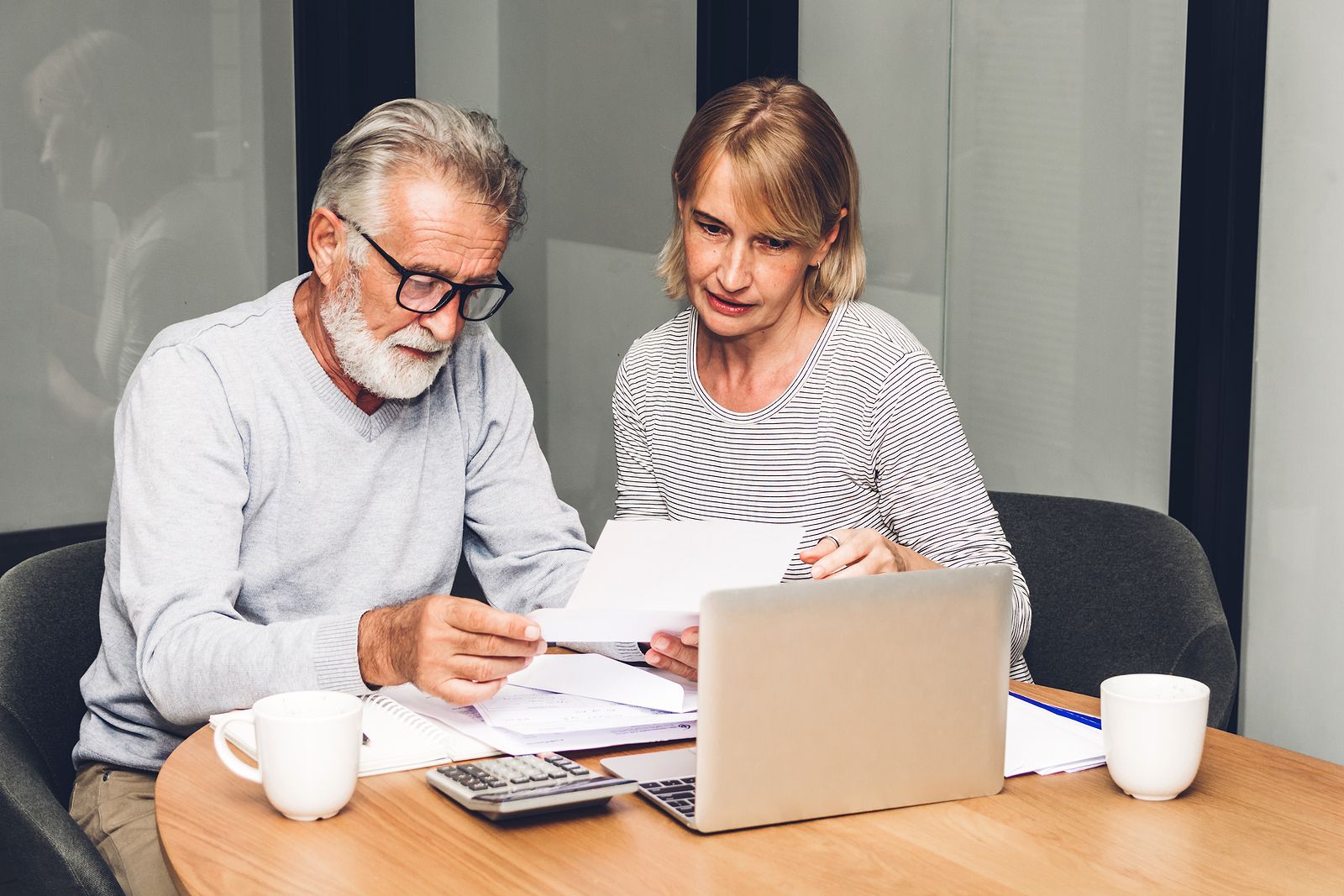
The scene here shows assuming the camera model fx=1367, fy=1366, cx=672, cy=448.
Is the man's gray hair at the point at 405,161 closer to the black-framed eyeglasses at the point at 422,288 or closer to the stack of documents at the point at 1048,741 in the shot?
the black-framed eyeglasses at the point at 422,288

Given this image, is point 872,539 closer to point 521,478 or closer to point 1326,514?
point 521,478

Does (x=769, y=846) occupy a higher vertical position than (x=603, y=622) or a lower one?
lower

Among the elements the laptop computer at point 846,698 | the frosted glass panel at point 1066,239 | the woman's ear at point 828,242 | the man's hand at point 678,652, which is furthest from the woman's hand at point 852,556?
the frosted glass panel at point 1066,239

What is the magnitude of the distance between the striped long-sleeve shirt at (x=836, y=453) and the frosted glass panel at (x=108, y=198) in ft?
3.69

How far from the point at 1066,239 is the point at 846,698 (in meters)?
1.83

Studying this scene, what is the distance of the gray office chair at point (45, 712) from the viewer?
130 centimetres

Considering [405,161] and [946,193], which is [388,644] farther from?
[946,193]

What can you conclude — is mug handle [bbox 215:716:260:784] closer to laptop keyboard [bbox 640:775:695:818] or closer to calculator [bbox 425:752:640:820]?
calculator [bbox 425:752:640:820]

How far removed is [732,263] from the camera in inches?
84.7

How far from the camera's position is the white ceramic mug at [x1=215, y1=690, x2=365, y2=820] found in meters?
1.17

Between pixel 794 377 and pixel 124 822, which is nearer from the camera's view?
pixel 124 822

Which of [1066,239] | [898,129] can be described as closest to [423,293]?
[1066,239]

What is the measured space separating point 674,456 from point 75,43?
4.80 ft

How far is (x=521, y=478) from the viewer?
2.05 meters
